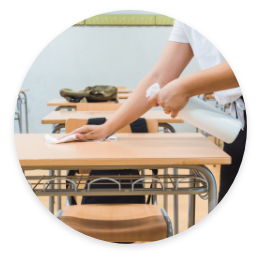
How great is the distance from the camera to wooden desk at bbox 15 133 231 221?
2.67 feet

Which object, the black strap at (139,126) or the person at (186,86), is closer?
the person at (186,86)

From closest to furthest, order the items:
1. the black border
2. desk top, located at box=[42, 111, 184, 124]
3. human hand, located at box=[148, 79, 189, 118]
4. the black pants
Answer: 1. the black border
2. human hand, located at box=[148, 79, 189, 118]
3. the black pants
4. desk top, located at box=[42, 111, 184, 124]

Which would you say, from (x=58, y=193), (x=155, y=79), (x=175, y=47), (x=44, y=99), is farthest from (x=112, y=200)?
(x=44, y=99)

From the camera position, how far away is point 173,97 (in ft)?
2.82

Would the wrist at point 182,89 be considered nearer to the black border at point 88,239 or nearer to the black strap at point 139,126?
the black border at point 88,239

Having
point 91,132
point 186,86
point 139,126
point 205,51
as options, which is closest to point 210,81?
point 186,86

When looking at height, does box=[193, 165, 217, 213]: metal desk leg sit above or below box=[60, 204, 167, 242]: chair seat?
above

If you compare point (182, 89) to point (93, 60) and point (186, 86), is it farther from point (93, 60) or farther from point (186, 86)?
point (93, 60)

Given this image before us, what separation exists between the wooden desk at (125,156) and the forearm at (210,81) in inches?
6.8

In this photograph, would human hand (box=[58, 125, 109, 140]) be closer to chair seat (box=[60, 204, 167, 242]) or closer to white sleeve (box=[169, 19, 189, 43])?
chair seat (box=[60, 204, 167, 242])

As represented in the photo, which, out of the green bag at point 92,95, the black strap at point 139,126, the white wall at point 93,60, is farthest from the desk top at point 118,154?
A: the white wall at point 93,60

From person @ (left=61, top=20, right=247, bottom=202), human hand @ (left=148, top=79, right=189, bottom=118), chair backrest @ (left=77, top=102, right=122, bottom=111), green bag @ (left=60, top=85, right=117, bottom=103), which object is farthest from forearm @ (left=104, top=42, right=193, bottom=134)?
green bag @ (left=60, top=85, right=117, bottom=103)

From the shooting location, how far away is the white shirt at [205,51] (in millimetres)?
899

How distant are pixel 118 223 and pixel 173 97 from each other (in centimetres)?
46
